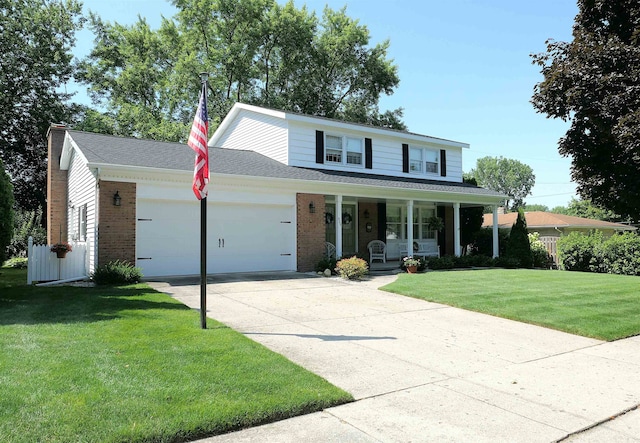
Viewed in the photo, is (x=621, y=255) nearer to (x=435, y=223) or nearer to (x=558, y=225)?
(x=435, y=223)

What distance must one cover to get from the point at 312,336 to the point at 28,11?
1326 inches

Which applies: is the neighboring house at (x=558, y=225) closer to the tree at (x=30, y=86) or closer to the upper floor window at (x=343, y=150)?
the upper floor window at (x=343, y=150)

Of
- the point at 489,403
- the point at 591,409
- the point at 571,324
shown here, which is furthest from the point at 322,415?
the point at 571,324

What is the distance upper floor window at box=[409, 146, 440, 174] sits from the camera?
2047cm

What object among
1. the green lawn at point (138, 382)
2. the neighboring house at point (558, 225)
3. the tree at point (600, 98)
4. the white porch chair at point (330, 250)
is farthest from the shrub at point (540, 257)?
the green lawn at point (138, 382)

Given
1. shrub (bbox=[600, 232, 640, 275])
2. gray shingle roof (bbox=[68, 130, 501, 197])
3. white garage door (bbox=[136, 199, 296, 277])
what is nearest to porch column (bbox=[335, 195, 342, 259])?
→ gray shingle roof (bbox=[68, 130, 501, 197])

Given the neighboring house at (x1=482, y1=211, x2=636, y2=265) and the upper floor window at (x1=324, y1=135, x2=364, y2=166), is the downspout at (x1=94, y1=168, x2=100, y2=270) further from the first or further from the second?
the neighboring house at (x1=482, y1=211, x2=636, y2=265)

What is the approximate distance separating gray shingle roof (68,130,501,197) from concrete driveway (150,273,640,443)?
5223 millimetres

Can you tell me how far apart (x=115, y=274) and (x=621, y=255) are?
1790cm

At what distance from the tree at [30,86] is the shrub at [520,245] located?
87.9ft

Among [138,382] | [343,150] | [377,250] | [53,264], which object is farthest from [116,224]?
[377,250]

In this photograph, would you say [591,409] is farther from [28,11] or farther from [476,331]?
[28,11]

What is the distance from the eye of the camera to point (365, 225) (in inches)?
750

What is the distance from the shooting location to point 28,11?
2973 centimetres
